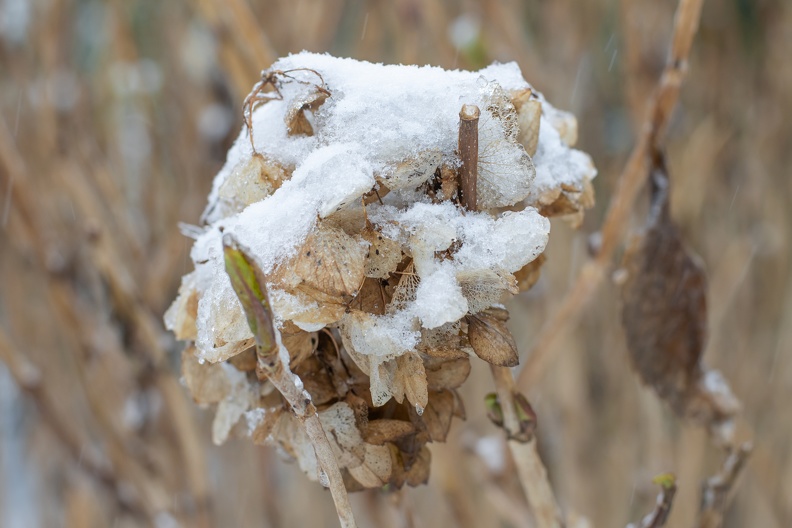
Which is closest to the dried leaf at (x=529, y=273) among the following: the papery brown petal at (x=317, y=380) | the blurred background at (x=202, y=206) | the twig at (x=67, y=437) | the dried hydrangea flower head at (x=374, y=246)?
the dried hydrangea flower head at (x=374, y=246)

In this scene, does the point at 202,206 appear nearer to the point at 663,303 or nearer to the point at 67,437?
the point at 67,437

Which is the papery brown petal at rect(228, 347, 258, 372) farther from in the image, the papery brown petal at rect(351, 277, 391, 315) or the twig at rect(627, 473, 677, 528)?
the twig at rect(627, 473, 677, 528)

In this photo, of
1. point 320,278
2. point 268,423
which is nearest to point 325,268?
point 320,278

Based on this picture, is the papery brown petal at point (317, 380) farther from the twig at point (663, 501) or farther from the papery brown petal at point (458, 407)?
the twig at point (663, 501)

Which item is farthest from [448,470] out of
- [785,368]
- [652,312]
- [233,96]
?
[785,368]

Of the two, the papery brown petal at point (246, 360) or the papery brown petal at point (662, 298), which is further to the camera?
the papery brown petal at point (662, 298)

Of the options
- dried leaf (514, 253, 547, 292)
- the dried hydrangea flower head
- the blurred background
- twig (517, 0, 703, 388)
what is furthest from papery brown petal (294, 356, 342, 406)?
the blurred background
